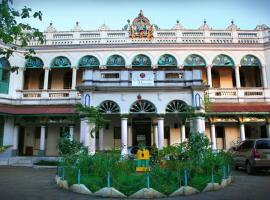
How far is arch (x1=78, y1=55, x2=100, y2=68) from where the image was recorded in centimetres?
2427

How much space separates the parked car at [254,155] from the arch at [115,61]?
42.6 feet

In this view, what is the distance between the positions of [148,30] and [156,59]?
2989 mm

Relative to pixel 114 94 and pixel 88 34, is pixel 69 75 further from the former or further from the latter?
pixel 114 94

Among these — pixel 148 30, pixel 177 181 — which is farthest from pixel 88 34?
pixel 177 181

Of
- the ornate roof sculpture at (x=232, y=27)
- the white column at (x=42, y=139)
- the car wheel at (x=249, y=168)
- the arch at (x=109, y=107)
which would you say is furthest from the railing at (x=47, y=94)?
the ornate roof sculpture at (x=232, y=27)

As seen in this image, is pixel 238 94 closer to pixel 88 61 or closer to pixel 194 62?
pixel 194 62

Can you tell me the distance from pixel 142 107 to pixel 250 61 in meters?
12.8

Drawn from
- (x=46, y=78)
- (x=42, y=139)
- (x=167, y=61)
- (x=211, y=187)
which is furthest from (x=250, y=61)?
(x=42, y=139)

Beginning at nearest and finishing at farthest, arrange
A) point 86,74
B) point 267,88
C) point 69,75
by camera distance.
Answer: point 86,74 → point 267,88 → point 69,75

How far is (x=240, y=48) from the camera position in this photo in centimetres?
2422

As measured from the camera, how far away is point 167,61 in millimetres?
24125

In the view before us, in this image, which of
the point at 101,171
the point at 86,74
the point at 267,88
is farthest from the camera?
the point at 267,88

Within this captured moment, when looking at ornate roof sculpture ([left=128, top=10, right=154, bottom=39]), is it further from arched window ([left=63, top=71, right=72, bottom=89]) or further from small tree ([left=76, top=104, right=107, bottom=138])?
small tree ([left=76, top=104, right=107, bottom=138])

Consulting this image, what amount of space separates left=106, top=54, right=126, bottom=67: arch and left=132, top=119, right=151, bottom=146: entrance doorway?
18.1 ft
